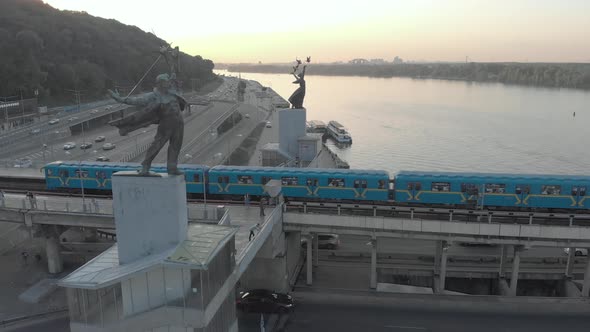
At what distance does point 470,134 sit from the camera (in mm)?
85312

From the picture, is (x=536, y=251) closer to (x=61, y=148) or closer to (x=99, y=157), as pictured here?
(x=99, y=157)

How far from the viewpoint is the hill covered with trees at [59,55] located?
87000mm

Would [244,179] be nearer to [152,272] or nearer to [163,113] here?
[163,113]

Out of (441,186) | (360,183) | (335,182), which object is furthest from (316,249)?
(441,186)

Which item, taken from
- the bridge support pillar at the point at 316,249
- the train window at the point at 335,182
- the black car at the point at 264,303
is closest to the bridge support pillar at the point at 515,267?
the train window at the point at 335,182

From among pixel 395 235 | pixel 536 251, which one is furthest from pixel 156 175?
pixel 536 251

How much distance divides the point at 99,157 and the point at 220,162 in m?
15.4

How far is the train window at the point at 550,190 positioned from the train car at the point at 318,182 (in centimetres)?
941

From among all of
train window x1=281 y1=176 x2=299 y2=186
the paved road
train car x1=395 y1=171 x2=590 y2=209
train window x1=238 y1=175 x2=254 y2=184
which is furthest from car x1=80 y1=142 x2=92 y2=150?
train car x1=395 y1=171 x2=590 y2=209

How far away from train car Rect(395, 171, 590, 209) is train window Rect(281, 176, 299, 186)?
655 centimetres

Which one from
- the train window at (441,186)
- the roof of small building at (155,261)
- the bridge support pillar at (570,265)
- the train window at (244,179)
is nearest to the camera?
the roof of small building at (155,261)

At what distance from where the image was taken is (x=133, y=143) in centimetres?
6781

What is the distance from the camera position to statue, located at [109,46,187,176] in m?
15.1

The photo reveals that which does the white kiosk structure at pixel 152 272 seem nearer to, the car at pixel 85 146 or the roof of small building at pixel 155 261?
the roof of small building at pixel 155 261
